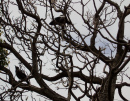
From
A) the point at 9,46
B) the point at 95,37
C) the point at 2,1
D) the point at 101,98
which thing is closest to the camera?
the point at 101,98

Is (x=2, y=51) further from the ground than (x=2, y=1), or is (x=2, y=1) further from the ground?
(x=2, y=1)

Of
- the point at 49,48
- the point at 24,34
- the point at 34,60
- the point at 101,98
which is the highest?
the point at 24,34

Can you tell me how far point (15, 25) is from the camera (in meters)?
4.49

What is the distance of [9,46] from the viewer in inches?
183

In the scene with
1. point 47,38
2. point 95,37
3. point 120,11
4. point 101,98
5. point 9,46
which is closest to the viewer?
point 101,98

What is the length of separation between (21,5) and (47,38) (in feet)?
3.26

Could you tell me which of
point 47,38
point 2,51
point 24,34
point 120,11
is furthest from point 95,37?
point 2,51

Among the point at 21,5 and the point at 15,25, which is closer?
the point at 21,5

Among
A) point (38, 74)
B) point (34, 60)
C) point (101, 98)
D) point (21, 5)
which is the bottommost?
point (101, 98)

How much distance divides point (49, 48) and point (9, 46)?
117 cm

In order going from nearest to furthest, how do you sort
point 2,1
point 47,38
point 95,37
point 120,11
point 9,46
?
point 2,1, point 47,38, point 9,46, point 120,11, point 95,37

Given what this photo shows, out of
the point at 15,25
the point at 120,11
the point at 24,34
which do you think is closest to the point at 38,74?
the point at 24,34

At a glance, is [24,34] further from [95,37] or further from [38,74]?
[95,37]

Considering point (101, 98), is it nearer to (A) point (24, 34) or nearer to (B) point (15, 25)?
(A) point (24, 34)
